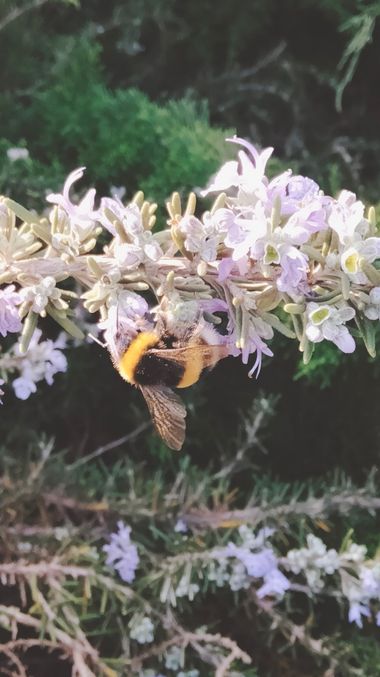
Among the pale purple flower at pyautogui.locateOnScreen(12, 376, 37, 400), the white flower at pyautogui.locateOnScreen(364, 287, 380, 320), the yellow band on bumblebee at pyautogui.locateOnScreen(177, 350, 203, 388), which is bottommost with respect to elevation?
the pale purple flower at pyautogui.locateOnScreen(12, 376, 37, 400)

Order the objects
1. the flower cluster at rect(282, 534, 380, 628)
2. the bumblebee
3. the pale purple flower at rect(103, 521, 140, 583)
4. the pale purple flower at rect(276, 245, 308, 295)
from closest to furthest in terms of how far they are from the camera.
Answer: the pale purple flower at rect(276, 245, 308, 295) → the bumblebee → the flower cluster at rect(282, 534, 380, 628) → the pale purple flower at rect(103, 521, 140, 583)

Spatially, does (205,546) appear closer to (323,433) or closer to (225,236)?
(323,433)

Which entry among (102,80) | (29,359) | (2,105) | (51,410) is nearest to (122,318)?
(29,359)

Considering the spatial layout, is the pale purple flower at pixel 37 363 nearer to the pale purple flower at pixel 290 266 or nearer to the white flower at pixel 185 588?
Result: the white flower at pixel 185 588

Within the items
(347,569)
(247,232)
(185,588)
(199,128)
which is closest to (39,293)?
(247,232)

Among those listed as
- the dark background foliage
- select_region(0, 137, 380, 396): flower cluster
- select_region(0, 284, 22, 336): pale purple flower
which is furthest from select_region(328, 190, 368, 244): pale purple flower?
the dark background foliage

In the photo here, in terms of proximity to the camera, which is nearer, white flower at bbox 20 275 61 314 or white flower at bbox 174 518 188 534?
white flower at bbox 20 275 61 314

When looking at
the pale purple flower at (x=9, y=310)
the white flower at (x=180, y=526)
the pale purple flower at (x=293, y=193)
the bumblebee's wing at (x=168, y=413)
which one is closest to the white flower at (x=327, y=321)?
the pale purple flower at (x=293, y=193)

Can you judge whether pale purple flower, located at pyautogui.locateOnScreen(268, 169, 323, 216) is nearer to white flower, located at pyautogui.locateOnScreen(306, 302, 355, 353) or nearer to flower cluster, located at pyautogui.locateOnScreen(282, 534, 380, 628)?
white flower, located at pyautogui.locateOnScreen(306, 302, 355, 353)
